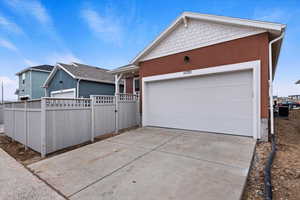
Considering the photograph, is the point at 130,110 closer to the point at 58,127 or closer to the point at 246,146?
the point at 58,127

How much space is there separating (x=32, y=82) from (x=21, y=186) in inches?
777

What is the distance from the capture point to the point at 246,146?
4.15m

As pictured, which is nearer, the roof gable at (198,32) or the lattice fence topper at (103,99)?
the roof gable at (198,32)

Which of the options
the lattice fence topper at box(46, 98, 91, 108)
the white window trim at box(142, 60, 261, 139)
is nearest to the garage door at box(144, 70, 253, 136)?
the white window trim at box(142, 60, 261, 139)

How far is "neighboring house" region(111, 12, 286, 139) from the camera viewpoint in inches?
185

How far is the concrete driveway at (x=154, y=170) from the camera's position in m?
2.25

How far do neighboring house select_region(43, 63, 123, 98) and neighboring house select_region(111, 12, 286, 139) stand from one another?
6.48 meters

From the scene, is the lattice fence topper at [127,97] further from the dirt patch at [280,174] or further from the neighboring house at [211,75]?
the dirt patch at [280,174]

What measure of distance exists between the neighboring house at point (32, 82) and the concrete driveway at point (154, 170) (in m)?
18.0

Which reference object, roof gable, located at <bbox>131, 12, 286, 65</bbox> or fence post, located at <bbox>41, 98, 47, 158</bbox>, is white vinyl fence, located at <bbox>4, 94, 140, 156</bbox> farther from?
roof gable, located at <bbox>131, 12, 286, 65</bbox>

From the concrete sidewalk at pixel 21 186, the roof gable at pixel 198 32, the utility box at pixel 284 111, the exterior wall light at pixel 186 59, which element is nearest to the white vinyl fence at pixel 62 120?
the concrete sidewalk at pixel 21 186

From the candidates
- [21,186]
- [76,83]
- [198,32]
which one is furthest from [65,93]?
[198,32]

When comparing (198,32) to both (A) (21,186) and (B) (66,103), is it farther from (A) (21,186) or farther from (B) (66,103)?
(A) (21,186)

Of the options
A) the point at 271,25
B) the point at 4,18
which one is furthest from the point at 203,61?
the point at 4,18
